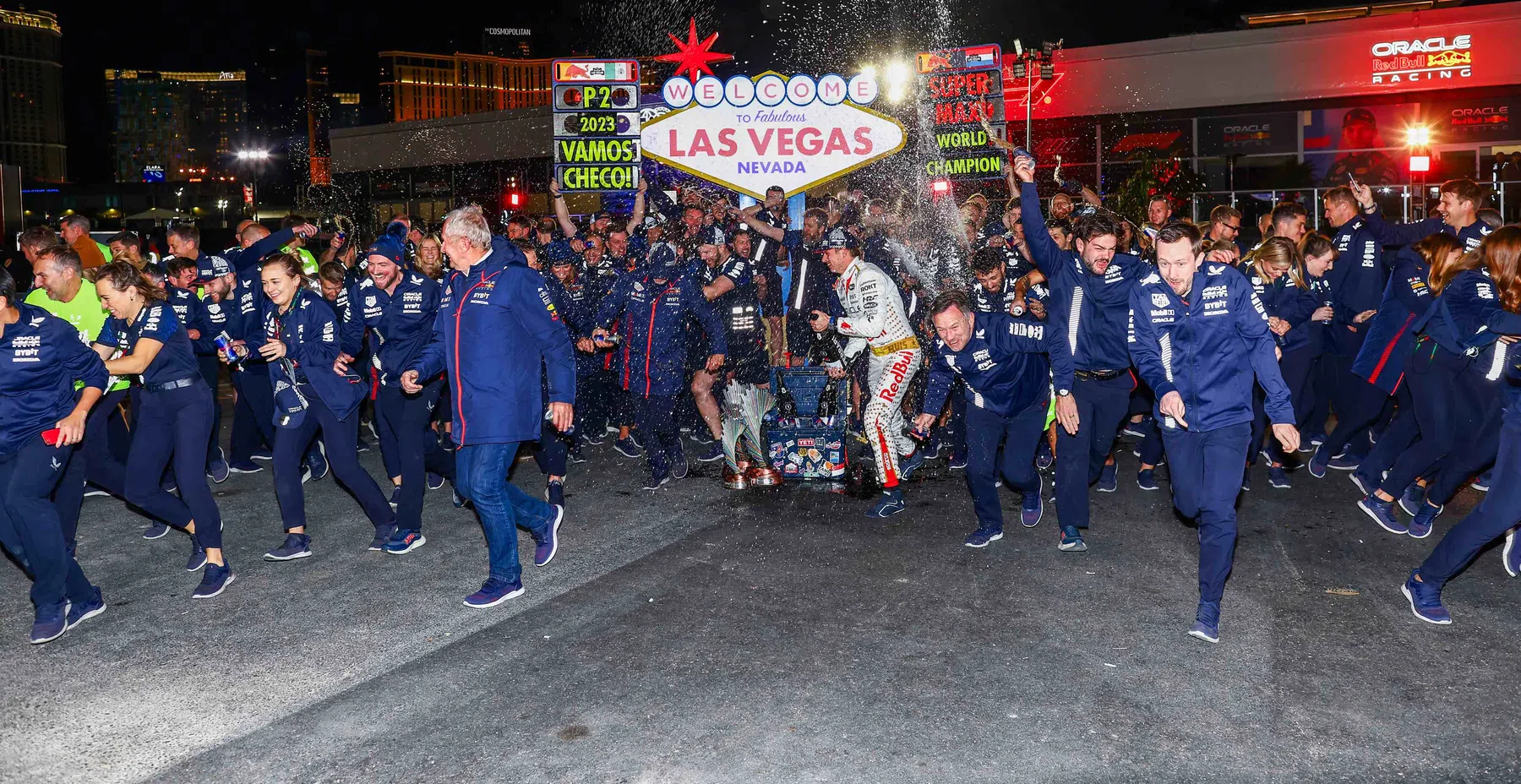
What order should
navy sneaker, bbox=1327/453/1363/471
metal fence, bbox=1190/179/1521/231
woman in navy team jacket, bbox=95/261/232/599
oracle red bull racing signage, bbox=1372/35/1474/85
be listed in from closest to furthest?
woman in navy team jacket, bbox=95/261/232/599, navy sneaker, bbox=1327/453/1363/471, oracle red bull racing signage, bbox=1372/35/1474/85, metal fence, bbox=1190/179/1521/231

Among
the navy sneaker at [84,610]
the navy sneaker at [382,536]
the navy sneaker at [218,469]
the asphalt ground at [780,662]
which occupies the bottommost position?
the asphalt ground at [780,662]

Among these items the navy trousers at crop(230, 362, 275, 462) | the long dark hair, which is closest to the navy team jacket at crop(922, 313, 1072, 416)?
the long dark hair

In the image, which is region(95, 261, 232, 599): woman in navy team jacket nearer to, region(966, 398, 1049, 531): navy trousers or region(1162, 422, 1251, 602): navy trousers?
region(966, 398, 1049, 531): navy trousers

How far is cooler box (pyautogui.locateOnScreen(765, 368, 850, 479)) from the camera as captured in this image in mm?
8859

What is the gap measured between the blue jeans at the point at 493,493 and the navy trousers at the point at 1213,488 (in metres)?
3.43

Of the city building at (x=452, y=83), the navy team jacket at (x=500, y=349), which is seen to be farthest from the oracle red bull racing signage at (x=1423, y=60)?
the city building at (x=452, y=83)

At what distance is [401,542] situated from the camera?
717 centimetres

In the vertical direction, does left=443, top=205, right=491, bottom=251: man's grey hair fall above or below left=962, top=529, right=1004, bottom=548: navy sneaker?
above

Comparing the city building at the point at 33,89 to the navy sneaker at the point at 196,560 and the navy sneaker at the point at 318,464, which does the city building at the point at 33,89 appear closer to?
the navy sneaker at the point at 318,464

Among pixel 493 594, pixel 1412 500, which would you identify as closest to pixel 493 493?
pixel 493 594

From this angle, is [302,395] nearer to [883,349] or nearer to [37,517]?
[37,517]

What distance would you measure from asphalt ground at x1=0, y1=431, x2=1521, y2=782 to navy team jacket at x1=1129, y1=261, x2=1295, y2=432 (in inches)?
Answer: 43.3

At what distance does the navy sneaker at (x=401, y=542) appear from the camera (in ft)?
23.5

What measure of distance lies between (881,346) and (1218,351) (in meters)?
2.98
